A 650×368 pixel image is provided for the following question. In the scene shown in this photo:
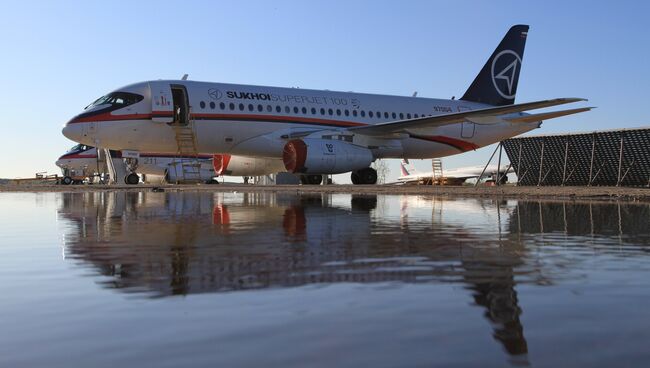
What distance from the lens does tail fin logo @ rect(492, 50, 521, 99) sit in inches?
1139

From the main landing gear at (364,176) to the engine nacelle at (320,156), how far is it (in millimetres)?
2524

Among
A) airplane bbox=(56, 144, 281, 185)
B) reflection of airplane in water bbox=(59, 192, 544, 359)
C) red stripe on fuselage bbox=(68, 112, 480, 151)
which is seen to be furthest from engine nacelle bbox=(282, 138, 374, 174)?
airplane bbox=(56, 144, 281, 185)

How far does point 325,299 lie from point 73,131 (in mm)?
19876

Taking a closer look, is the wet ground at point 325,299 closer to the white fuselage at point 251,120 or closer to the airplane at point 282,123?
the airplane at point 282,123

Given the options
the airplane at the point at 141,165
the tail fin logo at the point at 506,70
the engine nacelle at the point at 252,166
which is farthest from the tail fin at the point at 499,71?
the airplane at the point at 141,165

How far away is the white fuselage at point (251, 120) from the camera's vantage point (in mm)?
21625

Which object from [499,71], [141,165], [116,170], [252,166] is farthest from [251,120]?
[141,165]

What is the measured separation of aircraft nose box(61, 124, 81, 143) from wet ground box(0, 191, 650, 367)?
15596 millimetres

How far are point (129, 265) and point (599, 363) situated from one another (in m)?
3.27

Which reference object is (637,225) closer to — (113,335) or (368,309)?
(368,309)

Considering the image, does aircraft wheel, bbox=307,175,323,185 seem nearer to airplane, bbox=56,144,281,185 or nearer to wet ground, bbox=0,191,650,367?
airplane, bbox=56,144,281,185

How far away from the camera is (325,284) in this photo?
393 centimetres

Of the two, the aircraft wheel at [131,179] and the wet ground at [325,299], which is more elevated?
the aircraft wheel at [131,179]

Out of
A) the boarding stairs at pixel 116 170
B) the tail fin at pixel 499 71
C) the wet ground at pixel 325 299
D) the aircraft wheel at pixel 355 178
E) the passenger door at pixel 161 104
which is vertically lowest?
the wet ground at pixel 325 299
